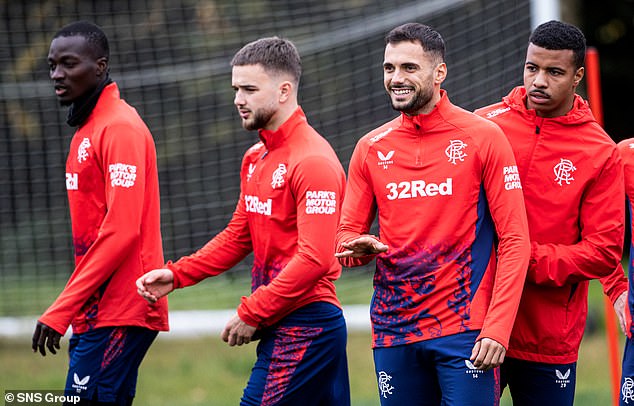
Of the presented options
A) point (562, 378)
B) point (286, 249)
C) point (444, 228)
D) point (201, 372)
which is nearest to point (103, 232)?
point (286, 249)

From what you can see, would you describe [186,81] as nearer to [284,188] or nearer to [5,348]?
[5,348]

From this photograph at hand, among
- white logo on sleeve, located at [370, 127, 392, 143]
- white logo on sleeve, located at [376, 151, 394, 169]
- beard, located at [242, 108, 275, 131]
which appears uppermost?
beard, located at [242, 108, 275, 131]

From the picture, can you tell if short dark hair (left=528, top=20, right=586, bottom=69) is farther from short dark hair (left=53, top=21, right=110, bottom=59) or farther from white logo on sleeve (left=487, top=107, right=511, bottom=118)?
short dark hair (left=53, top=21, right=110, bottom=59)

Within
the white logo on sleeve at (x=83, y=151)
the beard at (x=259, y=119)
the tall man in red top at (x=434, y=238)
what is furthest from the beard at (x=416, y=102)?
the white logo on sleeve at (x=83, y=151)

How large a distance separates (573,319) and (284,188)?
141 cm

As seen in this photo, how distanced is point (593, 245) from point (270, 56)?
1.72 meters

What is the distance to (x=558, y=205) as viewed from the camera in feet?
Answer: 14.5

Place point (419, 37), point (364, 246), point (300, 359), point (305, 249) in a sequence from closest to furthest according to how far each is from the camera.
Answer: point (364, 246) → point (419, 37) → point (305, 249) → point (300, 359)

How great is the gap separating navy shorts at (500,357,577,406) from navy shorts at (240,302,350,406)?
2.69ft

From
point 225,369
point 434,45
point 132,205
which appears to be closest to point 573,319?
point 434,45

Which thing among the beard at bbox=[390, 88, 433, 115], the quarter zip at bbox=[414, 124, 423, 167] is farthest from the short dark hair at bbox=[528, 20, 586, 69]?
the quarter zip at bbox=[414, 124, 423, 167]

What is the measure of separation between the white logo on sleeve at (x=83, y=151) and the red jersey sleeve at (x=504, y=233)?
1968 millimetres

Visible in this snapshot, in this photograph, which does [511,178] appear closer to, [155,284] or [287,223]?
[287,223]

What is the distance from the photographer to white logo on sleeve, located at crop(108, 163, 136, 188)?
16.1 feet
